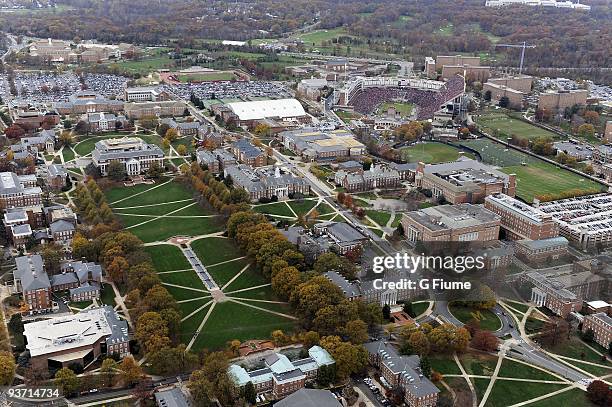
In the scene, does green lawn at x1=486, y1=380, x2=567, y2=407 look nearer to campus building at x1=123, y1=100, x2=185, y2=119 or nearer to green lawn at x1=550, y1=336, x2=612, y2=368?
green lawn at x1=550, y1=336, x2=612, y2=368

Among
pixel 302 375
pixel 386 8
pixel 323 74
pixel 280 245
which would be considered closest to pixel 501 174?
pixel 280 245

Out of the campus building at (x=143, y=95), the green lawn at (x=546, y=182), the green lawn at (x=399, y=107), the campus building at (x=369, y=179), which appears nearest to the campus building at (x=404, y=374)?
the campus building at (x=369, y=179)

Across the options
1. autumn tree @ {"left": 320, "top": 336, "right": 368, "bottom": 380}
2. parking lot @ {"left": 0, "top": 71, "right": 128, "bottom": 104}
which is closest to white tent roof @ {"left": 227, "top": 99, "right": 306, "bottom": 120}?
parking lot @ {"left": 0, "top": 71, "right": 128, "bottom": 104}

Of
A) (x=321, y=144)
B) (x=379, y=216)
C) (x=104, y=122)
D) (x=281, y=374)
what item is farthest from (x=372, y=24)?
(x=281, y=374)

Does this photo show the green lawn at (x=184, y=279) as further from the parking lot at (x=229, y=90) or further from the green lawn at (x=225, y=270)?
the parking lot at (x=229, y=90)
